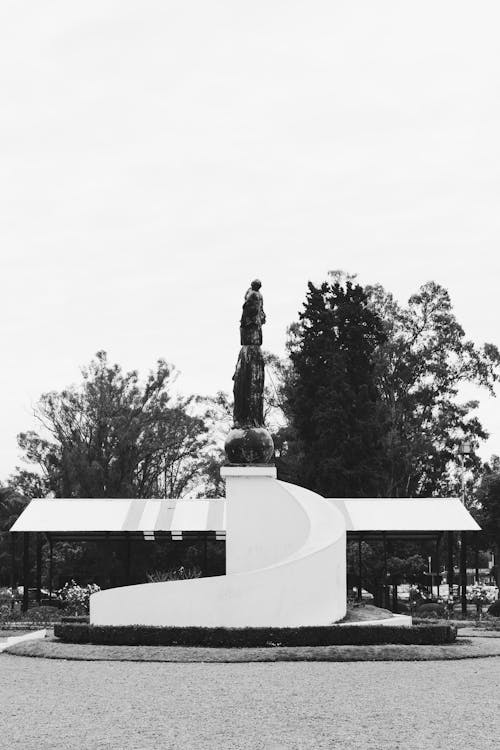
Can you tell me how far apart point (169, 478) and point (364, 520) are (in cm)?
2054

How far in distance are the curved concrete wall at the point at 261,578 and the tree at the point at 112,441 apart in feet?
82.5

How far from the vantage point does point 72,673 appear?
15008 mm

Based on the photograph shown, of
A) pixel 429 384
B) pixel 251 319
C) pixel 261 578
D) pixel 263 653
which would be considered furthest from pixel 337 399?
pixel 263 653

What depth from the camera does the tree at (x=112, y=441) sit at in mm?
46250

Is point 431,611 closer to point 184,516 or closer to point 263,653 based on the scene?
point 184,516

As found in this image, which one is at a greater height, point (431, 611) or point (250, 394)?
point (250, 394)

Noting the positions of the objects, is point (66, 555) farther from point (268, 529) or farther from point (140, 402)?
point (268, 529)

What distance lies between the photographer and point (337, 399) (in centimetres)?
4344

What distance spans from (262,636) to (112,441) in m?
29.5

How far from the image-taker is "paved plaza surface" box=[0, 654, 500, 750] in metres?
9.59

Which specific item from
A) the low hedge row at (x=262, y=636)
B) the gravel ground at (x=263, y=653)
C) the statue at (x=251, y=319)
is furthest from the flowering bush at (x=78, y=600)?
the gravel ground at (x=263, y=653)

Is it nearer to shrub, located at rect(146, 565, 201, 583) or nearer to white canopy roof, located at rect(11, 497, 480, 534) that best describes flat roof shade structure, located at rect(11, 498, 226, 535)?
white canopy roof, located at rect(11, 497, 480, 534)

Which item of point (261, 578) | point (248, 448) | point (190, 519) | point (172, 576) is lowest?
point (172, 576)

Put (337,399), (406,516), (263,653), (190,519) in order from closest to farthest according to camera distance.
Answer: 1. (263,653)
2. (406,516)
3. (190,519)
4. (337,399)
